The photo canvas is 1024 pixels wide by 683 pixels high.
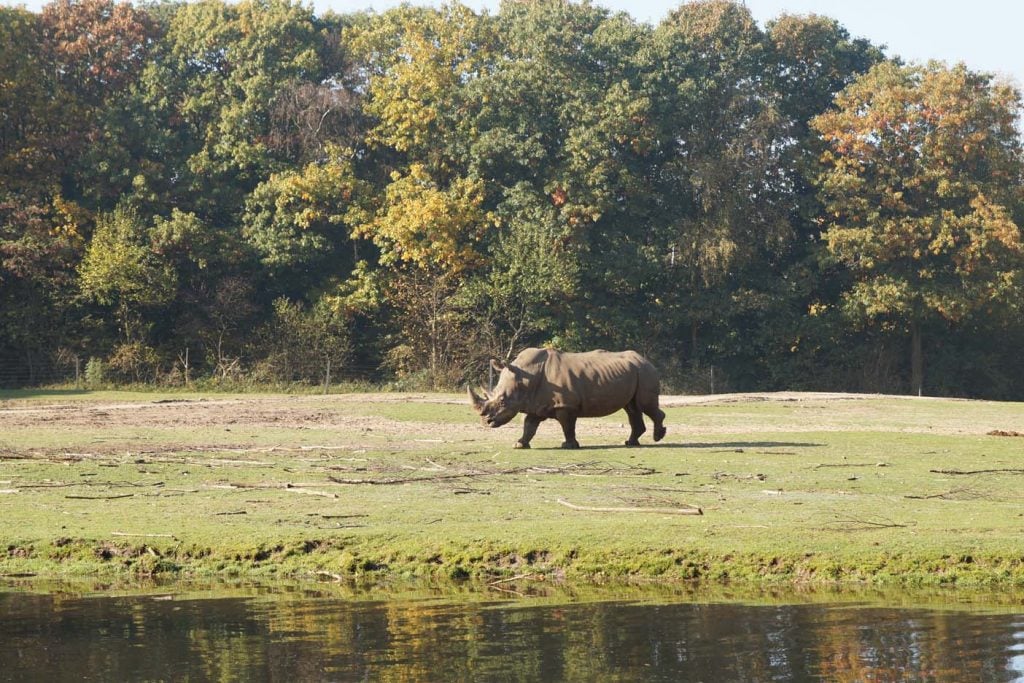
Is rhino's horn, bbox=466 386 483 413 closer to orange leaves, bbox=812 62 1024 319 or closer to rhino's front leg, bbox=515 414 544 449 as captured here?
rhino's front leg, bbox=515 414 544 449

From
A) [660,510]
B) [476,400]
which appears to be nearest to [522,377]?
[476,400]

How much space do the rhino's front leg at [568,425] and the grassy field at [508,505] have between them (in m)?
0.54

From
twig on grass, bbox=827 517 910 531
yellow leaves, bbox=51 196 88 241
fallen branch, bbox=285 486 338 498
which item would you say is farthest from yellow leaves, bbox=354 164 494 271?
twig on grass, bbox=827 517 910 531

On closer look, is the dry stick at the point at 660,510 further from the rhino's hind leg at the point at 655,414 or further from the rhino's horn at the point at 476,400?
the rhino's hind leg at the point at 655,414

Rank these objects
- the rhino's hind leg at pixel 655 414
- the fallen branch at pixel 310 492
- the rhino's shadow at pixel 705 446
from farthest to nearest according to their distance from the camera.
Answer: the rhino's hind leg at pixel 655 414
the rhino's shadow at pixel 705 446
the fallen branch at pixel 310 492

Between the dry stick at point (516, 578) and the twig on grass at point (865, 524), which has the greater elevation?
the twig on grass at point (865, 524)

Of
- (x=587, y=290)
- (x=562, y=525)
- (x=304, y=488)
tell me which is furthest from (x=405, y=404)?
(x=562, y=525)

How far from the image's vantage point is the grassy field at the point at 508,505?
15117 millimetres

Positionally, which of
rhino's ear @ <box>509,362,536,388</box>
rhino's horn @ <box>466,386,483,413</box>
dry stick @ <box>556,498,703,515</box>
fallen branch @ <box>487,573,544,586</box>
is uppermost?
rhino's ear @ <box>509,362,536,388</box>

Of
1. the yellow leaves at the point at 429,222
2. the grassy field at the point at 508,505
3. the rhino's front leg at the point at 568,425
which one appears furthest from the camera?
the yellow leaves at the point at 429,222

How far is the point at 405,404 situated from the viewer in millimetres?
41625

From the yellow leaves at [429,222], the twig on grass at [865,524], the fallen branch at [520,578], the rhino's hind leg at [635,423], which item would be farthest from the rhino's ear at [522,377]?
the yellow leaves at [429,222]

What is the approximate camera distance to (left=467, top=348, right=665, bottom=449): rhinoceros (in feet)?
88.7

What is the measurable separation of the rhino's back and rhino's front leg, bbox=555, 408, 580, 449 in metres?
0.14
